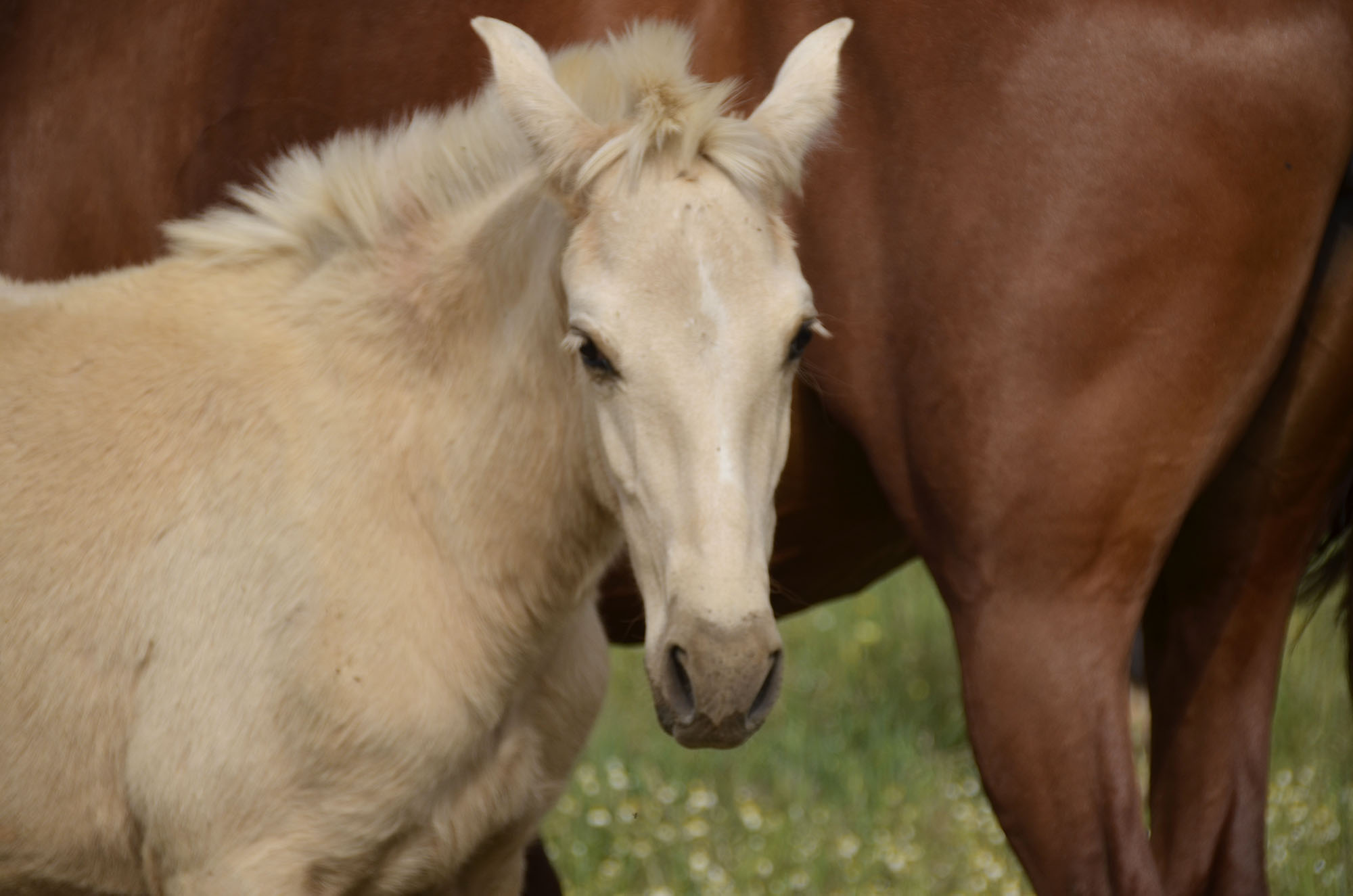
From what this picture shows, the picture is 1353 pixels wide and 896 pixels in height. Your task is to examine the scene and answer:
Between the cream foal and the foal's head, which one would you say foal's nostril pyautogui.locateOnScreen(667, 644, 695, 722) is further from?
the cream foal

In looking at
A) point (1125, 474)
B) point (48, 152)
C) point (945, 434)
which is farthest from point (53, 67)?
point (1125, 474)

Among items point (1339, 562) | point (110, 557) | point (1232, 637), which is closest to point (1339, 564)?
point (1339, 562)

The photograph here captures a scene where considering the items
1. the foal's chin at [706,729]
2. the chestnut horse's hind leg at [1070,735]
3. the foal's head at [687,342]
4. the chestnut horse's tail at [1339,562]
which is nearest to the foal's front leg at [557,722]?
the foal's head at [687,342]

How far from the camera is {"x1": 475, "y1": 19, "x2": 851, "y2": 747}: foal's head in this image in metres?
2.35

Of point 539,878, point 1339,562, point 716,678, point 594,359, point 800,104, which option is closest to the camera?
point 716,678

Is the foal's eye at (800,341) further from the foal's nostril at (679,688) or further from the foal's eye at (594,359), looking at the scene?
the foal's nostril at (679,688)

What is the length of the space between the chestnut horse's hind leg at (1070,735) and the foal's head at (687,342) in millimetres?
722

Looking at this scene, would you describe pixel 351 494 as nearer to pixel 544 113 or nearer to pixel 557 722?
pixel 557 722

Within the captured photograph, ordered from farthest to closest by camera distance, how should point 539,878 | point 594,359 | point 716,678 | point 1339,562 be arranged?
point 539,878, point 1339,562, point 594,359, point 716,678

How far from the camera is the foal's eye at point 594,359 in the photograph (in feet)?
8.06

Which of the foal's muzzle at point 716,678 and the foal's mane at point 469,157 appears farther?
the foal's mane at point 469,157

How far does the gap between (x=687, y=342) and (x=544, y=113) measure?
0.45m

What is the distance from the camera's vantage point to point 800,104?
8.82 ft

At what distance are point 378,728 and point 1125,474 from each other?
142cm
